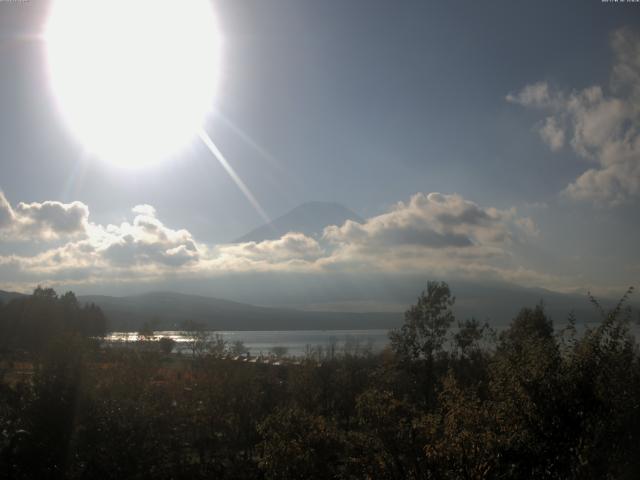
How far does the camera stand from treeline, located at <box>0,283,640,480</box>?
8.34m

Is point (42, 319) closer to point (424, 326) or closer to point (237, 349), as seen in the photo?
point (237, 349)

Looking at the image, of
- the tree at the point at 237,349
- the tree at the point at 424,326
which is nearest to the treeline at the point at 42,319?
the tree at the point at 237,349

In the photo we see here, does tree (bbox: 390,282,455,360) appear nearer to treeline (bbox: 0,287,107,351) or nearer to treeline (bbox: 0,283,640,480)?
treeline (bbox: 0,283,640,480)

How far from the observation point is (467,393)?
9945mm

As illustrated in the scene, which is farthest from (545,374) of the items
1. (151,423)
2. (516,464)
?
(151,423)

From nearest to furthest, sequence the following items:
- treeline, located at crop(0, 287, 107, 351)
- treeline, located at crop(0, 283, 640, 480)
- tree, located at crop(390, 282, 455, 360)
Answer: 1. treeline, located at crop(0, 283, 640, 480)
2. tree, located at crop(390, 282, 455, 360)
3. treeline, located at crop(0, 287, 107, 351)

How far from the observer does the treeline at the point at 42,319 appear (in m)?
74.1

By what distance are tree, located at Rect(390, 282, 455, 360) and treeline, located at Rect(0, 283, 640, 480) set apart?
19.6 feet

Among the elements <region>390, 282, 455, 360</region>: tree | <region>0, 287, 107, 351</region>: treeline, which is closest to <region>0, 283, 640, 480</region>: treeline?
<region>390, 282, 455, 360</region>: tree

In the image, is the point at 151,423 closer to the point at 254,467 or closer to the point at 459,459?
the point at 254,467

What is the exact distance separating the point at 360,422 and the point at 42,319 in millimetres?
77648

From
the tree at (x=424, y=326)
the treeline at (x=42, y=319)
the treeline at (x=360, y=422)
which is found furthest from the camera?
the treeline at (x=42, y=319)

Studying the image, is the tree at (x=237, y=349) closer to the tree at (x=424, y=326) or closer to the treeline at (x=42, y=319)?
the tree at (x=424, y=326)

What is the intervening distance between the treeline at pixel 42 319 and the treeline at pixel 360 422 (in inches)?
2175
